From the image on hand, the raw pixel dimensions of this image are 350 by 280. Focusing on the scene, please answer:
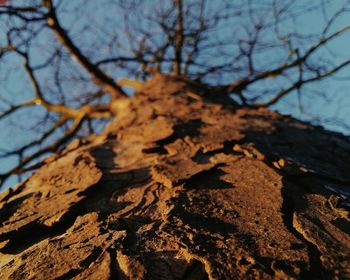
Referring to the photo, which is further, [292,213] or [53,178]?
[53,178]

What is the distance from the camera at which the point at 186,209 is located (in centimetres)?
105

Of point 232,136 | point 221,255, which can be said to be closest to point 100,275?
point 221,255

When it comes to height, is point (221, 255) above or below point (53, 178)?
above

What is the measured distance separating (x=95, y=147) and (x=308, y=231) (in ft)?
3.97

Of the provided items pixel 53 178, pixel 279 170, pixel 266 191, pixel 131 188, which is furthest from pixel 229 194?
pixel 53 178

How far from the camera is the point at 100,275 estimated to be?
792mm

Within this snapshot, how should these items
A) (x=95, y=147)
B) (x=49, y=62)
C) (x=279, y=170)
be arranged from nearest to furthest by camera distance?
→ (x=279, y=170), (x=95, y=147), (x=49, y=62)

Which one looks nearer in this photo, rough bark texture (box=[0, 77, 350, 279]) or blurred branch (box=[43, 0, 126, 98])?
rough bark texture (box=[0, 77, 350, 279])

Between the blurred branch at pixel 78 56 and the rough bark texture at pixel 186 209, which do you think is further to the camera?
the blurred branch at pixel 78 56

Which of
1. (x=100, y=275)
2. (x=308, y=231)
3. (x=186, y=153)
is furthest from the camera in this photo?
(x=186, y=153)

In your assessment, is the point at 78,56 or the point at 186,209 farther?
the point at 78,56

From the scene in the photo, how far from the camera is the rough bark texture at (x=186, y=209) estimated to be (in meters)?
0.81

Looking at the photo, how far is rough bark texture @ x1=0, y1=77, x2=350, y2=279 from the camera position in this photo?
81 cm

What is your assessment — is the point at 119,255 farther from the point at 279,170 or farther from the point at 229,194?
the point at 279,170
